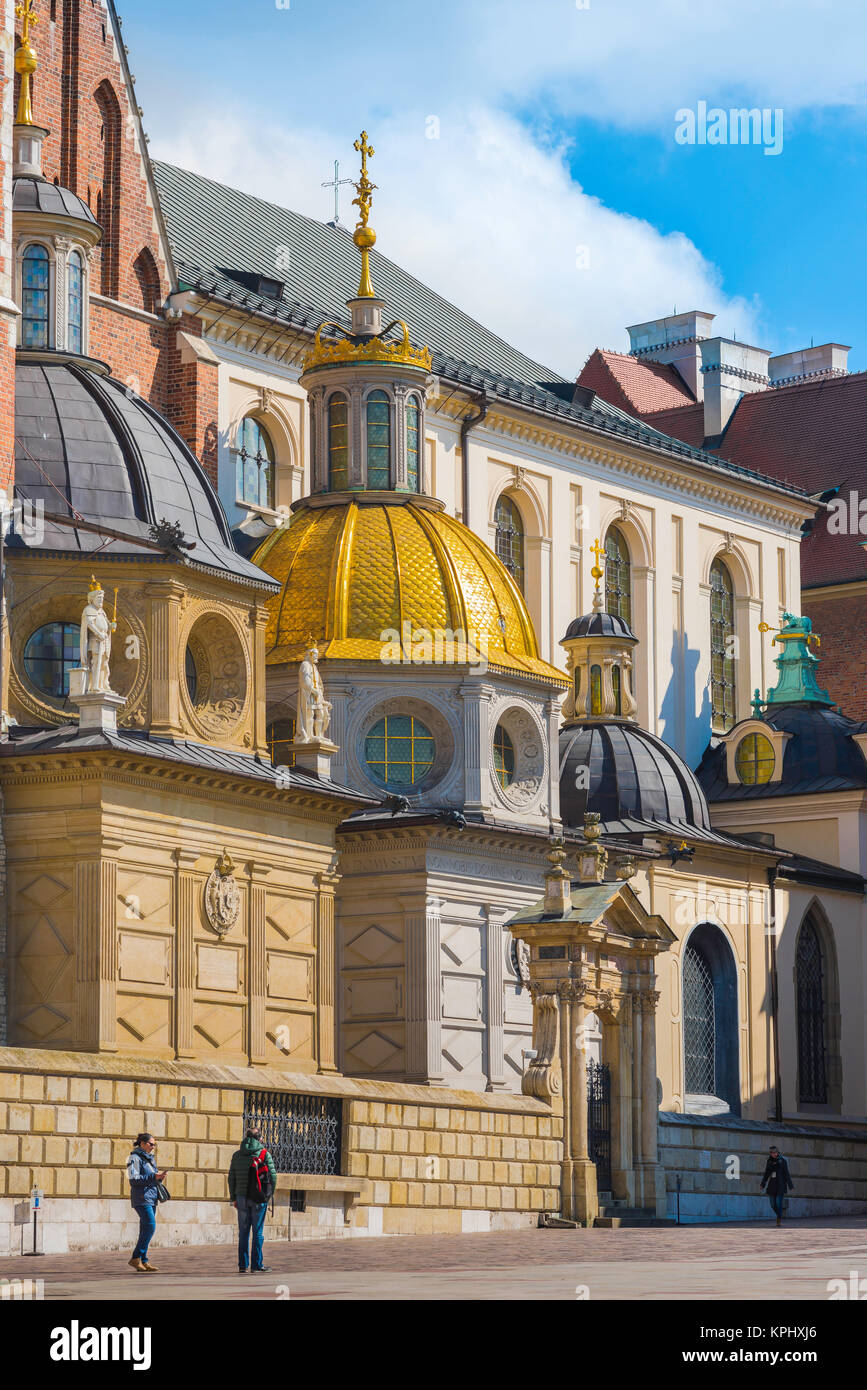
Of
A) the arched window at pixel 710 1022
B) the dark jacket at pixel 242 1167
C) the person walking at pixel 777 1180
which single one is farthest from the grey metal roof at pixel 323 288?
the dark jacket at pixel 242 1167

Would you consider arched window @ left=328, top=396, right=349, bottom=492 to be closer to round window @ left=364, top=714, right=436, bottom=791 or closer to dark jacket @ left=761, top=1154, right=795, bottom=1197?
round window @ left=364, top=714, right=436, bottom=791

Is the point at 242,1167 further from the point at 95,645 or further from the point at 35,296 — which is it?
the point at 35,296

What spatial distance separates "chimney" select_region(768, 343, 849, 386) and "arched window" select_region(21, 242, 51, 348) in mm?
41734

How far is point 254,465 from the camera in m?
46.8

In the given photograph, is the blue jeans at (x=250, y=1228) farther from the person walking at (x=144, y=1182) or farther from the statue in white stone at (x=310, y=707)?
Answer: the statue in white stone at (x=310, y=707)

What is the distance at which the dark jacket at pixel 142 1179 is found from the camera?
21.6 metres

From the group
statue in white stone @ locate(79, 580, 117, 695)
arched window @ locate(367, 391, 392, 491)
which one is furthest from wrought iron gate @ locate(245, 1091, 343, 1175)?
arched window @ locate(367, 391, 392, 491)

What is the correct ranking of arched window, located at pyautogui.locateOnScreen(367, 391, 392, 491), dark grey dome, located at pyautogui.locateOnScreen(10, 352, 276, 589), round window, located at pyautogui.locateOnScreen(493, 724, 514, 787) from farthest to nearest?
arched window, located at pyautogui.locateOnScreen(367, 391, 392, 491), round window, located at pyautogui.locateOnScreen(493, 724, 514, 787), dark grey dome, located at pyautogui.locateOnScreen(10, 352, 276, 589)

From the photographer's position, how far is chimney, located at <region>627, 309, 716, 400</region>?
73.1 m

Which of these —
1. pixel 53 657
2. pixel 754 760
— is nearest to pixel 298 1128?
pixel 53 657

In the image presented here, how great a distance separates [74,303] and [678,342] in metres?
39.0

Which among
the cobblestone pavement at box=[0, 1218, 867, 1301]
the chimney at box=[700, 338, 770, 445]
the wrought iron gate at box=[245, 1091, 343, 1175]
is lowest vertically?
the cobblestone pavement at box=[0, 1218, 867, 1301]

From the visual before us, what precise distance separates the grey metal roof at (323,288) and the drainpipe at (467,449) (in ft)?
1.10
